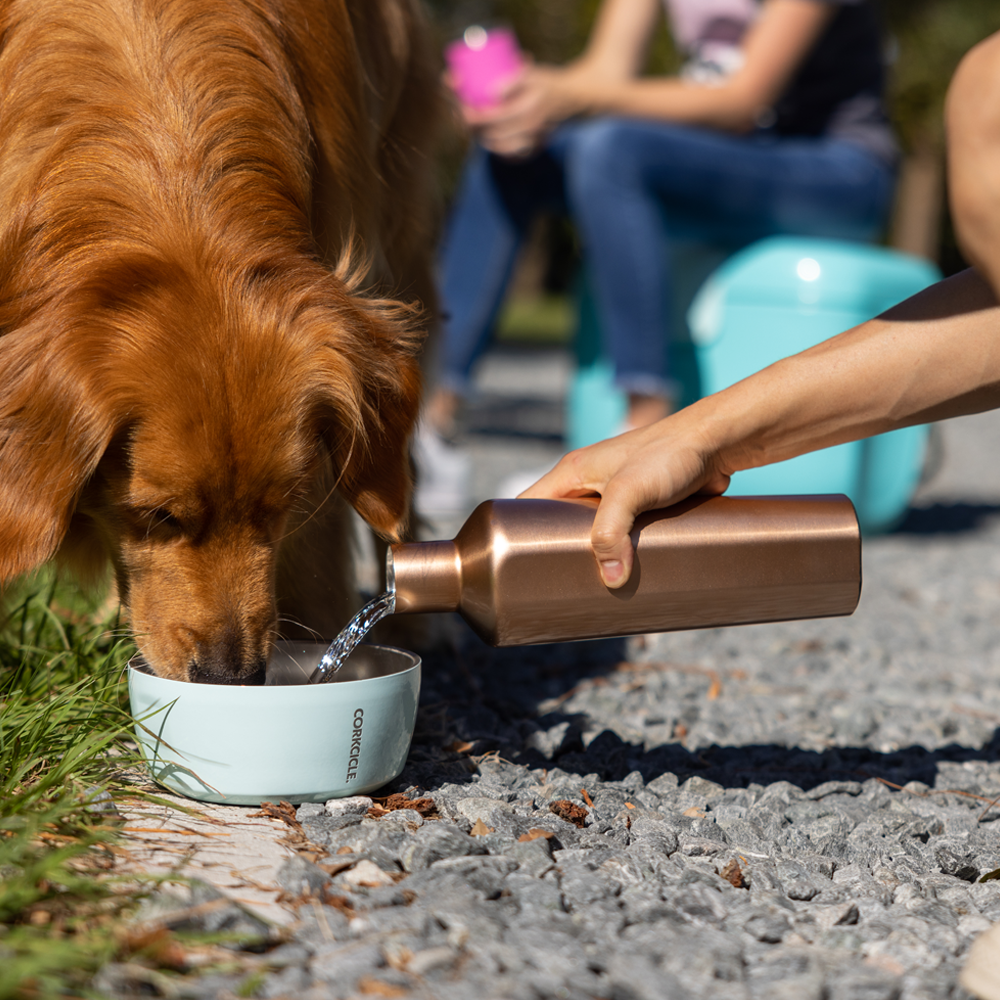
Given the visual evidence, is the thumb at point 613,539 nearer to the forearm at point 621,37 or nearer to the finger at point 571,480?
the finger at point 571,480

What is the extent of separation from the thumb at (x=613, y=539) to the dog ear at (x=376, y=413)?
1.88 ft

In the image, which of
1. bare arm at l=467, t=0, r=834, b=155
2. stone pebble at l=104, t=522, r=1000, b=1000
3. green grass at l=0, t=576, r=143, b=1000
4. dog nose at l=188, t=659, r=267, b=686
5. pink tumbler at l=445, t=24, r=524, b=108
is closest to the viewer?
green grass at l=0, t=576, r=143, b=1000

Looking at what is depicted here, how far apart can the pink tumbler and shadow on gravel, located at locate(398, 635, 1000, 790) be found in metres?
2.68

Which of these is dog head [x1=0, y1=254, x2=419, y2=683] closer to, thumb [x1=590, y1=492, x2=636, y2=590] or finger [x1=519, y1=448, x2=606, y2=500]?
finger [x1=519, y1=448, x2=606, y2=500]

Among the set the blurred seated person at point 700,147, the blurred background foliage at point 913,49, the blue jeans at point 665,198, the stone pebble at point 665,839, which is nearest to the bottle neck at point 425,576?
the stone pebble at point 665,839

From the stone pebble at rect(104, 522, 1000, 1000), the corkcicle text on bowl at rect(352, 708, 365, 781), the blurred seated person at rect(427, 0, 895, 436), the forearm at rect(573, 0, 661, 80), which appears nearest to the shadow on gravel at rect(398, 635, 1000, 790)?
the stone pebble at rect(104, 522, 1000, 1000)

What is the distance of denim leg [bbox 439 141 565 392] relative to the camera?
196 inches

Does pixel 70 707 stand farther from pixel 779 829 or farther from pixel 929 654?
pixel 929 654

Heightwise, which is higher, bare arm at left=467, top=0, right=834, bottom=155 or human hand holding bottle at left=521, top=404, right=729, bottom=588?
bare arm at left=467, top=0, right=834, bottom=155

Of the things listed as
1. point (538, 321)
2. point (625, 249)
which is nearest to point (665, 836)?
point (625, 249)

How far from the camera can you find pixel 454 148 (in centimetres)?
394

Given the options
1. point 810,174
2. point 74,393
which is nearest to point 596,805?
point 74,393

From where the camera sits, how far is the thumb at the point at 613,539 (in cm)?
179

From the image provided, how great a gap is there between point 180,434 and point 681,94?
3.22m
